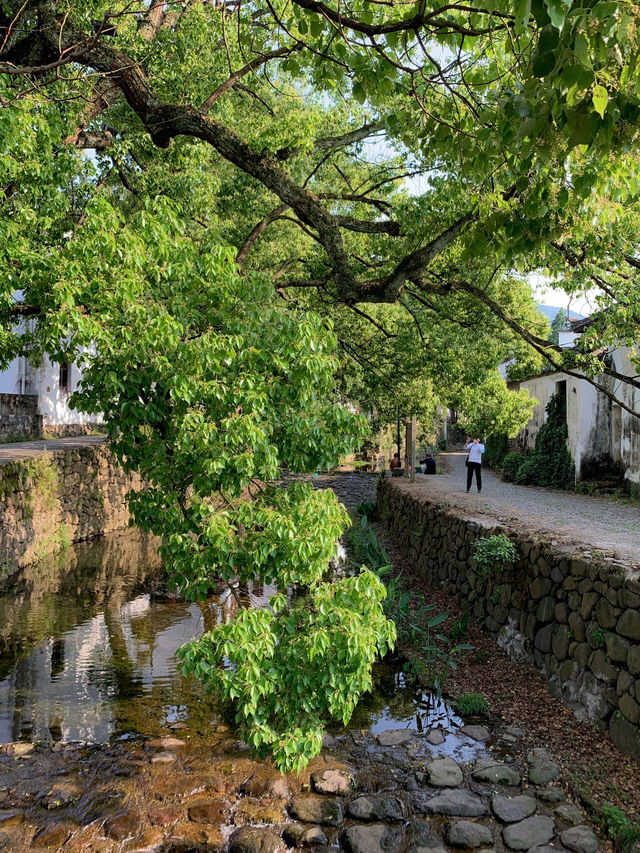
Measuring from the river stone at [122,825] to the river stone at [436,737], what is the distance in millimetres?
2727

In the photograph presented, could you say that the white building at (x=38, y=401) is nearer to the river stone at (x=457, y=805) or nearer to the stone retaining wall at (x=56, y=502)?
the stone retaining wall at (x=56, y=502)

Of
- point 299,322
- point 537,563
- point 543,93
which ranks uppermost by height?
point 543,93

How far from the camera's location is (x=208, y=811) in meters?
4.94

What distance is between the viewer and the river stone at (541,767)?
5.38 m

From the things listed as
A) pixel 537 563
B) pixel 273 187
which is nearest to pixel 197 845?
pixel 537 563

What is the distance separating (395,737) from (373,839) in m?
1.65

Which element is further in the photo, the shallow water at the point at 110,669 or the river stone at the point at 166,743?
the shallow water at the point at 110,669

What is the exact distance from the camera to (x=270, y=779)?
5367mm

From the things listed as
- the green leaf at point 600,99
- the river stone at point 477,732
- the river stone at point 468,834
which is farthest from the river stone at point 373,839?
the green leaf at point 600,99

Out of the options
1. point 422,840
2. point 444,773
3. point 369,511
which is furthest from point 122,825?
point 369,511

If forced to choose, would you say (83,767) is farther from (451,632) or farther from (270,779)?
(451,632)

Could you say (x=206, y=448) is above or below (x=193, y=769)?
above

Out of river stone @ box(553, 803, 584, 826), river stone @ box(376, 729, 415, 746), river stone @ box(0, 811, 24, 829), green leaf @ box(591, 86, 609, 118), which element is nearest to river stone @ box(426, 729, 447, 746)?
river stone @ box(376, 729, 415, 746)

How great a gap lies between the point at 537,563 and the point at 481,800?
3034mm
